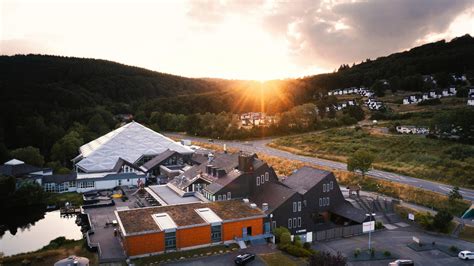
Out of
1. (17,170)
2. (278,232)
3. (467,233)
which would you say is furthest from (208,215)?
(17,170)

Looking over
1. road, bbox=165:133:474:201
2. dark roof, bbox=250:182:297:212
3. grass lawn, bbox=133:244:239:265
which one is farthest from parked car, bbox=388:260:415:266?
road, bbox=165:133:474:201

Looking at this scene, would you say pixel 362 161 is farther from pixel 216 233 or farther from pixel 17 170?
pixel 17 170

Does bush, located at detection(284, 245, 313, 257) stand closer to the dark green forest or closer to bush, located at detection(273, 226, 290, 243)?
bush, located at detection(273, 226, 290, 243)

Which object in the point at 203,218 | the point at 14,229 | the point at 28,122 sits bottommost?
the point at 14,229

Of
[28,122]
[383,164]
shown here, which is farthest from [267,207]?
[28,122]

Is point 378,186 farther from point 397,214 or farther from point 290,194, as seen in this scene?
point 290,194

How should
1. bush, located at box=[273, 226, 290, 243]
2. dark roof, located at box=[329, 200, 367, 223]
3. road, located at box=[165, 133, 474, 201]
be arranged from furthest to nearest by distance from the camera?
1. road, located at box=[165, 133, 474, 201]
2. dark roof, located at box=[329, 200, 367, 223]
3. bush, located at box=[273, 226, 290, 243]

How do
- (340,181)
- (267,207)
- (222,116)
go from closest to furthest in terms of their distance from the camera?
1. (267,207)
2. (340,181)
3. (222,116)
